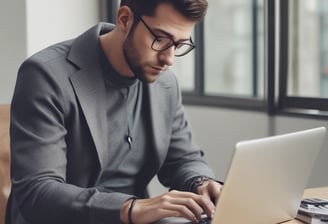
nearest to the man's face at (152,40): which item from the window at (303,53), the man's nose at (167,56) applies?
the man's nose at (167,56)

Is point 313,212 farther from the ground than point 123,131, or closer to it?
closer to it

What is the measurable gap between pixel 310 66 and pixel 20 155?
191 cm

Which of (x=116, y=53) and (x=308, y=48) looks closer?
(x=116, y=53)

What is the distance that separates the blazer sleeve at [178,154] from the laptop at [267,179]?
0.40m

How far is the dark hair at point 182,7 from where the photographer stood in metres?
1.56

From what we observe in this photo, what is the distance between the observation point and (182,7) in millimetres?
1563

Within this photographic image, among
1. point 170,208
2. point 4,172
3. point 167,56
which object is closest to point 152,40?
point 167,56

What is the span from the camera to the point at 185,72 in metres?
3.72

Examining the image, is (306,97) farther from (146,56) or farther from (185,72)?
(146,56)

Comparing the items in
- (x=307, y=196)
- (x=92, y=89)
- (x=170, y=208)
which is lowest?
(x=307, y=196)

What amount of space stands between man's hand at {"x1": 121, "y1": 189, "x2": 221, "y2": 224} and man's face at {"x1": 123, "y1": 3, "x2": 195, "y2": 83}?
42 cm

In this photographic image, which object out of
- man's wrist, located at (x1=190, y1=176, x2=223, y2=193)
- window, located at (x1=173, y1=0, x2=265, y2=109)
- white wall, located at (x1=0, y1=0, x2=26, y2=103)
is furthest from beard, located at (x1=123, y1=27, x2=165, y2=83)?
white wall, located at (x1=0, y1=0, x2=26, y2=103)

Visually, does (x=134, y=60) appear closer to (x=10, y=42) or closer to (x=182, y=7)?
(x=182, y=7)

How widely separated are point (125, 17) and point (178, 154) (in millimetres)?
449
